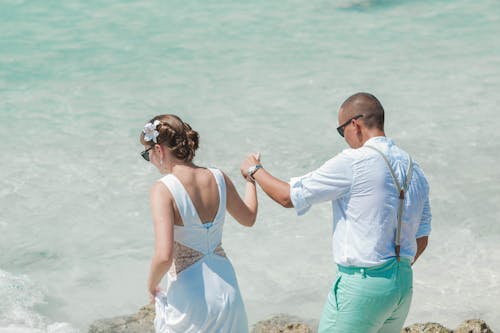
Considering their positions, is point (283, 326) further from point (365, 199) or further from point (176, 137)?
point (176, 137)

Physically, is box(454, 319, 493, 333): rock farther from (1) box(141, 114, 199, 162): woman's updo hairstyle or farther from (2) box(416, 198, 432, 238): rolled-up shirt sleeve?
(1) box(141, 114, 199, 162): woman's updo hairstyle

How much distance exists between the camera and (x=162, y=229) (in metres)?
3.87

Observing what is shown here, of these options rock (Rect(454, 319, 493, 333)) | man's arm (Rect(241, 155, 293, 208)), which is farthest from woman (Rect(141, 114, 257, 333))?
rock (Rect(454, 319, 493, 333))

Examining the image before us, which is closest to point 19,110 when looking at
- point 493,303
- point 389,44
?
point 389,44

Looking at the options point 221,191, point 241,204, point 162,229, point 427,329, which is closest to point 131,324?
point 427,329

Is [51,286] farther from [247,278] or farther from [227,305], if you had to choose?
[227,305]

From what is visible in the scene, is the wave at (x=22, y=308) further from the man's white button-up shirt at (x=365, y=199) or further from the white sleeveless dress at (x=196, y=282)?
the man's white button-up shirt at (x=365, y=199)

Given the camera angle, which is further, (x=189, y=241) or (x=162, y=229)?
(x=189, y=241)

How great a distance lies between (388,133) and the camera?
11109mm

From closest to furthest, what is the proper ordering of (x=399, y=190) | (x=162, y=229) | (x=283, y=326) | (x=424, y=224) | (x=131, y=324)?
(x=162, y=229) → (x=399, y=190) → (x=424, y=224) → (x=283, y=326) → (x=131, y=324)

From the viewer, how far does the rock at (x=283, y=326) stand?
18.7ft

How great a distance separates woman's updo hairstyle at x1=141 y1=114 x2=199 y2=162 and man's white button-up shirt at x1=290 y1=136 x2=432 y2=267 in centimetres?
54

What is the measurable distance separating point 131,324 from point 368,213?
270cm

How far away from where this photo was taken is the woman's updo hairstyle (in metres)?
4.05
